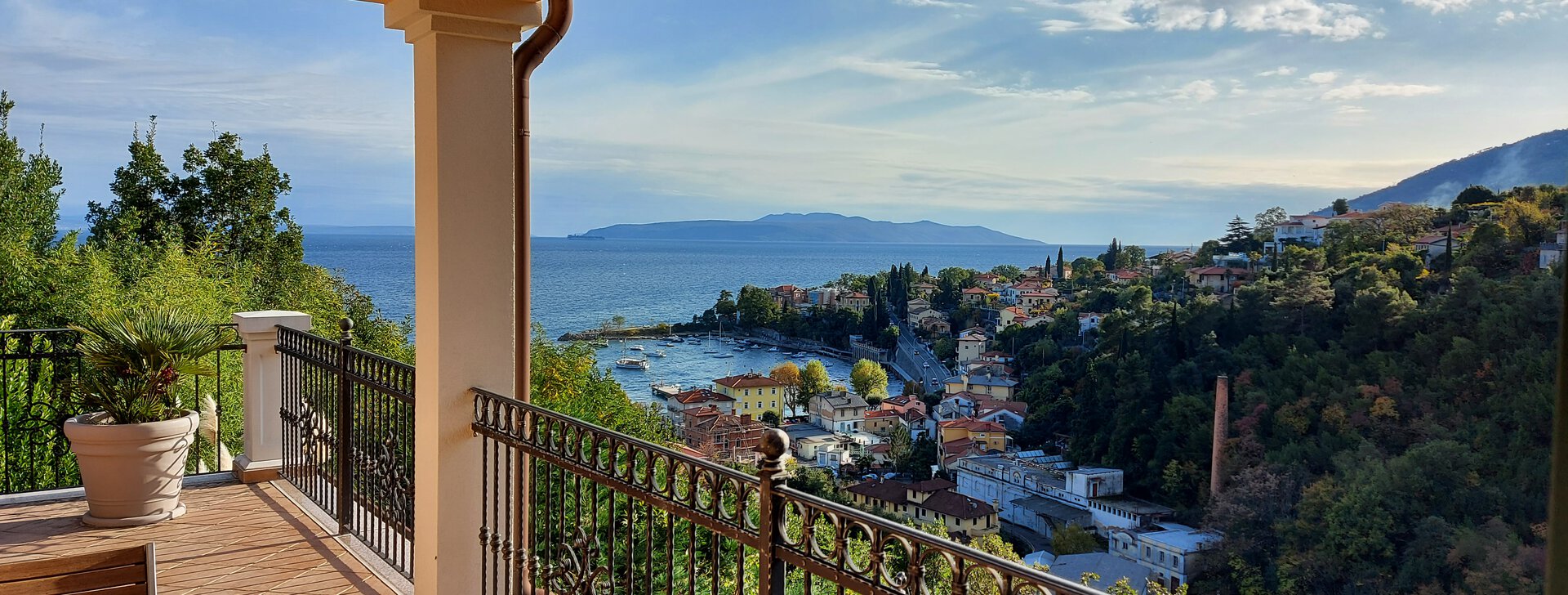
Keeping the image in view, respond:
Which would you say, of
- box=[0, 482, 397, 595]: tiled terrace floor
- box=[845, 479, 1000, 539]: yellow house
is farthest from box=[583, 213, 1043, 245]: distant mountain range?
box=[0, 482, 397, 595]: tiled terrace floor

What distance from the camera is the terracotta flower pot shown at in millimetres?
4441

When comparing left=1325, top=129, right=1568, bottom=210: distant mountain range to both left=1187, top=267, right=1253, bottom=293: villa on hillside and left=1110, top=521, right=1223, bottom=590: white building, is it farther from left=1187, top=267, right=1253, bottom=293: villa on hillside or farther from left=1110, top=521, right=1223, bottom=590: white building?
left=1110, top=521, right=1223, bottom=590: white building

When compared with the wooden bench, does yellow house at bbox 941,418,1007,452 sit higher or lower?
lower

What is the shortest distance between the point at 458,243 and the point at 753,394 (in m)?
31.7


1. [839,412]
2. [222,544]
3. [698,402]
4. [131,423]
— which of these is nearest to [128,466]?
[131,423]

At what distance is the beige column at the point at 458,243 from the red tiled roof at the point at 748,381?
3083 cm

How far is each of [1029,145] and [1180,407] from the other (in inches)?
1072

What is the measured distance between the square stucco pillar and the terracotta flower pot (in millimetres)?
758

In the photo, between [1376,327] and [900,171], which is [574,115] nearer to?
[900,171]

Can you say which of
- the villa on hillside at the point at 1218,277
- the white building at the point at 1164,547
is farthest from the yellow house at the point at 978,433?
the villa on hillside at the point at 1218,277

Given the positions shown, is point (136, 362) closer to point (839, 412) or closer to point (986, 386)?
point (839, 412)

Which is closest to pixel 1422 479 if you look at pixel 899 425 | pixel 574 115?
pixel 899 425

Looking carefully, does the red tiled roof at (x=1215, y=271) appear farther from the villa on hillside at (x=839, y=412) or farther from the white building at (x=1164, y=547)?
the villa on hillside at (x=839, y=412)

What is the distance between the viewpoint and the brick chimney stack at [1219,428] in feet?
97.3
